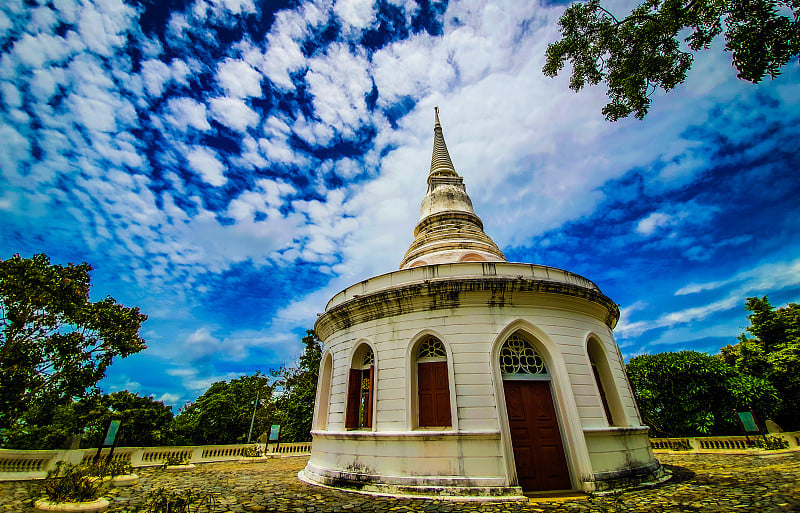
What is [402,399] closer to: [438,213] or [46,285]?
[438,213]

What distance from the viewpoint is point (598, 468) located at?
25.0ft

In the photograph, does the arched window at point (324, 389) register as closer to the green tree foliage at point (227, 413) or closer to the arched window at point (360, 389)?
the arched window at point (360, 389)

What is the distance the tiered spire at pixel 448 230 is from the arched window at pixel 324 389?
492 cm

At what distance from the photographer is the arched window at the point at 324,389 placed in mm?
10898

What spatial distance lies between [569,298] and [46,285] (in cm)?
1841

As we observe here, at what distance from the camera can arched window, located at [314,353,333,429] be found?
10898 mm

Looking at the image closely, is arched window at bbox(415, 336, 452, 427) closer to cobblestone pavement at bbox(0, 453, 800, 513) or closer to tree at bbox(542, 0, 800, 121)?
cobblestone pavement at bbox(0, 453, 800, 513)

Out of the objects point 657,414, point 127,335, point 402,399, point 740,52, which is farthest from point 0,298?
point 657,414

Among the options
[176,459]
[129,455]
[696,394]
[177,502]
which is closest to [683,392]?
[696,394]

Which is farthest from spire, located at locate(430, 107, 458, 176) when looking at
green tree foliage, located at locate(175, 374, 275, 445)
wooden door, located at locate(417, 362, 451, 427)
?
green tree foliage, located at locate(175, 374, 275, 445)

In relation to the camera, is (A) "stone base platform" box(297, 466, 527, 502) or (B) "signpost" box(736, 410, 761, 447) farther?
(B) "signpost" box(736, 410, 761, 447)

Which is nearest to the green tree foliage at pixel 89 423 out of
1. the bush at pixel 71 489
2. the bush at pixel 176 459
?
the bush at pixel 176 459

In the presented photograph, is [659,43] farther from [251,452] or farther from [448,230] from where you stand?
[251,452]

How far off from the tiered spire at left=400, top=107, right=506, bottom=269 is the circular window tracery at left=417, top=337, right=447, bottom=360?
3877mm
